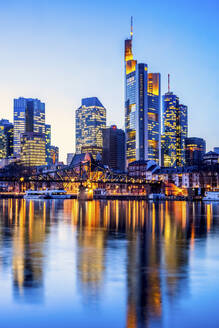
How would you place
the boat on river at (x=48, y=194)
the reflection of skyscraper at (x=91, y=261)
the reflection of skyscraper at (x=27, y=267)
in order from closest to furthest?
the reflection of skyscraper at (x=27, y=267) → the reflection of skyscraper at (x=91, y=261) → the boat on river at (x=48, y=194)

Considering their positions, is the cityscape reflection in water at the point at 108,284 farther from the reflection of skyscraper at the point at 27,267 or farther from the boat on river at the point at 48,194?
the boat on river at the point at 48,194

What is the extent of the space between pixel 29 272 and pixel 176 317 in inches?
250

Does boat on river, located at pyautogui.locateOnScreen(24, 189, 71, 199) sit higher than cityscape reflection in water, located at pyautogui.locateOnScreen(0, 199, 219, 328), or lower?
higher

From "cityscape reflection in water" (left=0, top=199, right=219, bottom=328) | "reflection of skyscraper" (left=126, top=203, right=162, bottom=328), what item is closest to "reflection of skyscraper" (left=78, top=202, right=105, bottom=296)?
"cityscape reflection in water" (left=0, top=199, right=219, bottom=328)

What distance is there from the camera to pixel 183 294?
439 inches

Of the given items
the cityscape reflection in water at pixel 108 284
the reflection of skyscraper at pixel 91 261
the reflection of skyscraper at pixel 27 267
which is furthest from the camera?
the reflection of skyscraper at pixel 91 261

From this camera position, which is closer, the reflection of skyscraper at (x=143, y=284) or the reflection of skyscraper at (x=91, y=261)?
the reflection of skyscraper at (x=143, y=284)

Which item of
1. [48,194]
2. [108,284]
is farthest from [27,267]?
[48,194]

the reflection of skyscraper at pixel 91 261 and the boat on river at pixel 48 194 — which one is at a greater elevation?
the boat on river at pixel 48 194

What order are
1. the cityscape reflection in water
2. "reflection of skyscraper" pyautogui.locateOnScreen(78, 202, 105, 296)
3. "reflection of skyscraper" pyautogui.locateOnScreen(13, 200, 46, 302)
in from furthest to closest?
"reflection of skyscraper" pyautogui.locateOnScreen(78, 202, 105, 296), "reflection of skyscraper" pyautogui.locateOnScreen(13, 200, 46, 302), the cityscape reflection in water

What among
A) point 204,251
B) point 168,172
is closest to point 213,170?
point 168,172

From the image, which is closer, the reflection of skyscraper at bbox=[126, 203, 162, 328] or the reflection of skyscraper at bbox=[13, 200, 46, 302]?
the reflection of skyscraper at bbox=[126, 203, 162, 328]

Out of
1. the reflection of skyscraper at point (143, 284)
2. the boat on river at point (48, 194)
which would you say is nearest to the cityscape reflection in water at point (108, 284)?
the reflection of skyscraper at point (143, 284)

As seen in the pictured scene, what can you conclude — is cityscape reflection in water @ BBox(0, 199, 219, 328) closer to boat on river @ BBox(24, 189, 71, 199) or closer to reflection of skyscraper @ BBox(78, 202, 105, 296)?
reflection of skyscraper @ BBox(78, 202, 105, 296)
